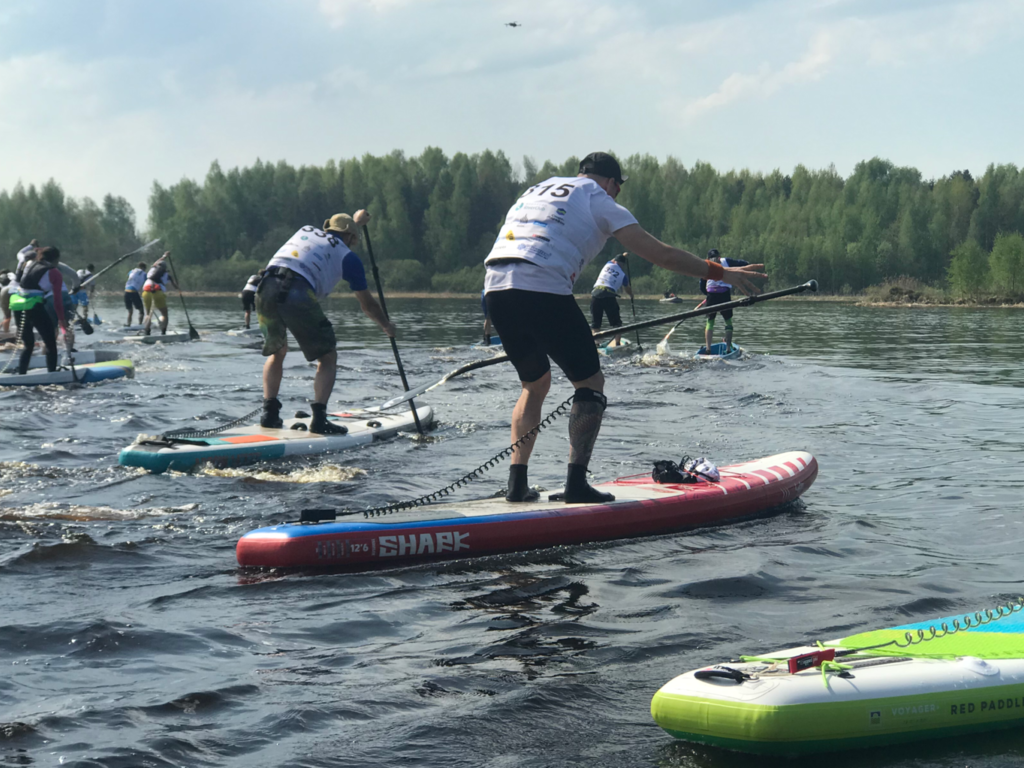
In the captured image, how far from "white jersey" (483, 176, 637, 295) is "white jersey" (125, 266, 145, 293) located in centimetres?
2566

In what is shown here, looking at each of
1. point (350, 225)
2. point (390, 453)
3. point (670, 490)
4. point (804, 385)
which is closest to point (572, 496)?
point (670, 490)

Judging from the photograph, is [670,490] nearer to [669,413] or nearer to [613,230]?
[613,230]

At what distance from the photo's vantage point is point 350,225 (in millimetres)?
9156

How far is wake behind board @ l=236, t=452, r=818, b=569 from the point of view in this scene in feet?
17.5

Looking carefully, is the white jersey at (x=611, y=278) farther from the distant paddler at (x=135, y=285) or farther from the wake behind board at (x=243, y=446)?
the distant paddler at (x=135, y=285)

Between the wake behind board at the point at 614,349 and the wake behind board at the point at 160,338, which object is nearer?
the wake behind board at the point at 614,349

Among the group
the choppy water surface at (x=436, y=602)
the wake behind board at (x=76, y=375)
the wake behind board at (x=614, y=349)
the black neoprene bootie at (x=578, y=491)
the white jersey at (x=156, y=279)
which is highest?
the white jersey at (x=156, y=279)

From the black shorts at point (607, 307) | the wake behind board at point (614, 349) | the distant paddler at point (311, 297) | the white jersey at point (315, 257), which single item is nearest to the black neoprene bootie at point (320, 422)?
the distant paddler at point (311, 297)

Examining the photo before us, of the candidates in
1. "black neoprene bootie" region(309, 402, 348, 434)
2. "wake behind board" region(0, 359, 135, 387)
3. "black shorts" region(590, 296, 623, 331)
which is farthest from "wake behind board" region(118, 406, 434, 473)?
"black shorts" region(590, 296, 623, 331)

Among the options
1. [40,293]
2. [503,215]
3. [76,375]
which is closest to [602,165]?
[40,293]

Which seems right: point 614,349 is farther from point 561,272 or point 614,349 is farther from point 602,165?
point 561,272

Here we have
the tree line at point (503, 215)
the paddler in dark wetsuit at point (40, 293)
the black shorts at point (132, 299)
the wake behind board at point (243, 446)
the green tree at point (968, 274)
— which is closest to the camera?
the wake behind board at point (243, 446)

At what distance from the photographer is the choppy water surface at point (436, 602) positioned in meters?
3.39

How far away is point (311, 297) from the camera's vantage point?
29.4ft
